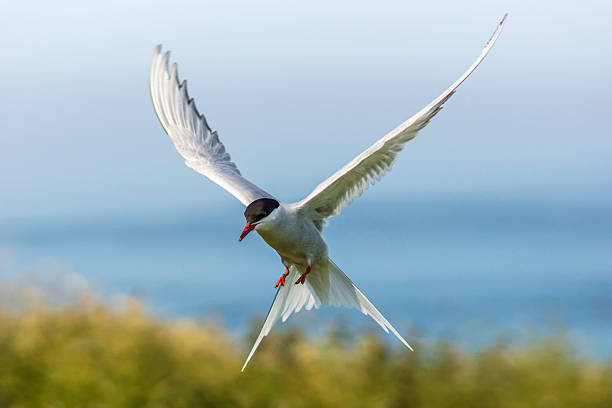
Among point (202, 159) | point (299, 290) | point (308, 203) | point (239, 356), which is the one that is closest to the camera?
point (308, 203)

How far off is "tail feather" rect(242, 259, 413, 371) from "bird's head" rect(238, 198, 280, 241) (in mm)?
741

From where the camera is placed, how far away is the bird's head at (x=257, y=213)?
13.9 ft

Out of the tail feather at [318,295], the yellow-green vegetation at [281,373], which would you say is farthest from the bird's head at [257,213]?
the yellow-green vegetation at [281,373]

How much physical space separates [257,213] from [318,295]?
3.30ft

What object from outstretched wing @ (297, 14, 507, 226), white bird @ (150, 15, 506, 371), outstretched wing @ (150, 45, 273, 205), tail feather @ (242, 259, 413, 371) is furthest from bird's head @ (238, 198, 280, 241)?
outstretched wing @ (150, 45, 273, 205)

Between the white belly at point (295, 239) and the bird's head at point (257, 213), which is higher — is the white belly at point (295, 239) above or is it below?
above

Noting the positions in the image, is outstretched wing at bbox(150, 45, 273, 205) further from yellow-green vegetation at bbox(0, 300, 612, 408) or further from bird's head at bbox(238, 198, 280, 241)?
yellow-green vegetation at bbox(0, 300, 612, 408)

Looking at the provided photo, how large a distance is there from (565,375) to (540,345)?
12.3 inches

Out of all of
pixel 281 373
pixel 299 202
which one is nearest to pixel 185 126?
pixel 299 202

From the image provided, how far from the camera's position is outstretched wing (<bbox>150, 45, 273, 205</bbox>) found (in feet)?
17.7

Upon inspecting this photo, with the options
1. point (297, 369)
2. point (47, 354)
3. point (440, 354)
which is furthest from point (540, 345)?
point (47, 354)

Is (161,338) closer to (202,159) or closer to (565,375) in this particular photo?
(202,159)

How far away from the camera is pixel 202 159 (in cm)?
547

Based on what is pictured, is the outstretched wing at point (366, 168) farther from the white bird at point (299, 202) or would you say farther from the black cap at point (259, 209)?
the black cap at point (259, 209)
